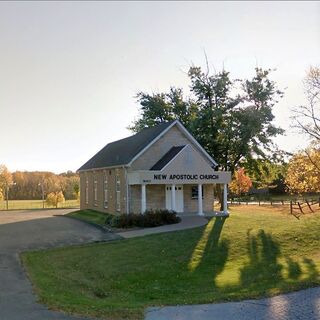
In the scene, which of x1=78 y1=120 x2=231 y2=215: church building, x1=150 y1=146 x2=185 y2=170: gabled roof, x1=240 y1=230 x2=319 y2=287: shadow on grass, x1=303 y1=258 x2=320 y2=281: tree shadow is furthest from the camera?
x1=150 y1=146 x2=185 y2=170: gabled roof

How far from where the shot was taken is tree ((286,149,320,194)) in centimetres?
3103

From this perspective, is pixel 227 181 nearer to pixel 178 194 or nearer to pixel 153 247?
pixel 178 194

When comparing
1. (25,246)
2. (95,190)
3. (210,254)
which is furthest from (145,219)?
(95,190)

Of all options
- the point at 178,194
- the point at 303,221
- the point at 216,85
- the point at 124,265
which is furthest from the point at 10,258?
the point at 216,85

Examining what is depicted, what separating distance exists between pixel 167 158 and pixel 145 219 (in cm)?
633

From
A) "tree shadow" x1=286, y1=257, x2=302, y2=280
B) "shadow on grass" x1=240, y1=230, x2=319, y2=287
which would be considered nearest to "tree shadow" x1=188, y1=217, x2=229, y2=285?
"shadow on grass" x1=240, y1=230, x2=319, y2=287

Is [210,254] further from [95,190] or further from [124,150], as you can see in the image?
[95,190]

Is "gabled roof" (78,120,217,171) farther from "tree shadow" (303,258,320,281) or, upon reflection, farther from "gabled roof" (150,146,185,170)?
"tree shadow" (303,258,320,281)

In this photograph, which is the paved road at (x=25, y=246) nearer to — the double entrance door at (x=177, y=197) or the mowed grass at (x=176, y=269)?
the mowed grass at (x=176, y=269)

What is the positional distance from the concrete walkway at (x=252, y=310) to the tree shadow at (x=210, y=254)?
16.4 feet

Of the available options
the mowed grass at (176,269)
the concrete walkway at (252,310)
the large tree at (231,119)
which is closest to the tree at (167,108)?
the large tree at (231,119)

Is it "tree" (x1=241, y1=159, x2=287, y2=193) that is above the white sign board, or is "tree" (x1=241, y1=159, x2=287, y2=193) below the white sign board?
above

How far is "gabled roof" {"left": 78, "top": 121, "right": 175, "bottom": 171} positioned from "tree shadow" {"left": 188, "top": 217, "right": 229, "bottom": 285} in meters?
10.5

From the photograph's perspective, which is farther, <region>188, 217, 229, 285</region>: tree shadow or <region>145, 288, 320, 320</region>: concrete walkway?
<region>188, 217, 229, 285</region>: tree shadow
